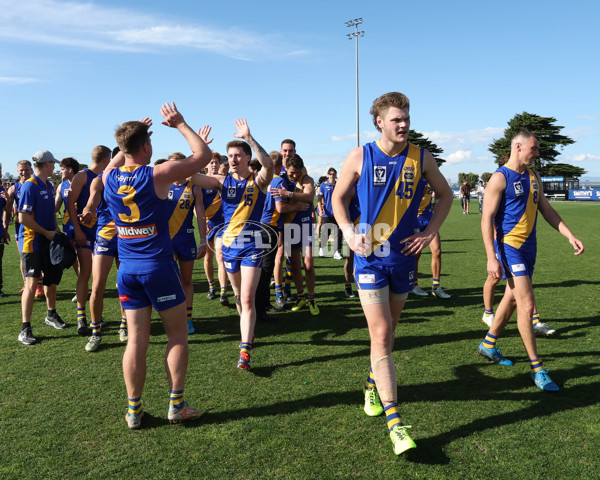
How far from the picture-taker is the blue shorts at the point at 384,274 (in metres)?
3.22

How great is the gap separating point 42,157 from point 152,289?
346 centimetres

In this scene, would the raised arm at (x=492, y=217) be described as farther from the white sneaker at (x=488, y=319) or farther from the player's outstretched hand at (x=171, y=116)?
the player's outstretched hand at (x=171, y=116)

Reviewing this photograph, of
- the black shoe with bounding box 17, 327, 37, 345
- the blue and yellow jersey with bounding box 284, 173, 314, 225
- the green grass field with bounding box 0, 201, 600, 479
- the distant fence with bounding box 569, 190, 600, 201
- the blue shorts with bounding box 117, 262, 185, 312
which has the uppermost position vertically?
the distant fence with bounding box 569, 190, 600, 201

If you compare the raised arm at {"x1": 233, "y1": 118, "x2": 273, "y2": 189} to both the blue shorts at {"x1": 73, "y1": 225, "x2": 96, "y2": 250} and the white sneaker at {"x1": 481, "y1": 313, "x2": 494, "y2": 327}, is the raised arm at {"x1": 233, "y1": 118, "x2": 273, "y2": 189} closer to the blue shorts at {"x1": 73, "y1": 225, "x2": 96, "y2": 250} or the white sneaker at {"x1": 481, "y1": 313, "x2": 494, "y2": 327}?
the blue shorts at {"x1": 73, "y1": 225, "x2": 96, "y2": 250}

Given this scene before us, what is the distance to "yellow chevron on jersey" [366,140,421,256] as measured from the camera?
10.7 feet

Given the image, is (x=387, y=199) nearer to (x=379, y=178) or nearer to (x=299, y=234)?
(x=379, y=178)

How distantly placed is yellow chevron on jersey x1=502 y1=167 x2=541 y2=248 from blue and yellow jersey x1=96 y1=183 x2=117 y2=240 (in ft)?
14.4

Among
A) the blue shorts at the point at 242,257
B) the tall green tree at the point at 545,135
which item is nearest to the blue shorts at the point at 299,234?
the blue shorts at the point at 242,257

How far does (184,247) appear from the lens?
5.73 meters

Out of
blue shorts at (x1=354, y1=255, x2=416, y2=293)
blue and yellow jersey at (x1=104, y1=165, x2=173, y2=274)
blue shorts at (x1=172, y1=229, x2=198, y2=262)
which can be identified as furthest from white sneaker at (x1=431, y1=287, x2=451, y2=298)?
blue and yellow jersey at (x1=104, y1=165, x2=173, y2=274)

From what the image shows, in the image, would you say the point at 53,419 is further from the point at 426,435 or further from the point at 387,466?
the point at 426,435

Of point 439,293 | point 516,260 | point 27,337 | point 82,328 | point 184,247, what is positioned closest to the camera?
point 516,260

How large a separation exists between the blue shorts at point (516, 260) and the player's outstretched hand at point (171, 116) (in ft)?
10.6

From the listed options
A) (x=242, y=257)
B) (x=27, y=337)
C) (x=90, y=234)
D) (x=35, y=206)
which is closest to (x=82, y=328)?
(x=27, y=337)
